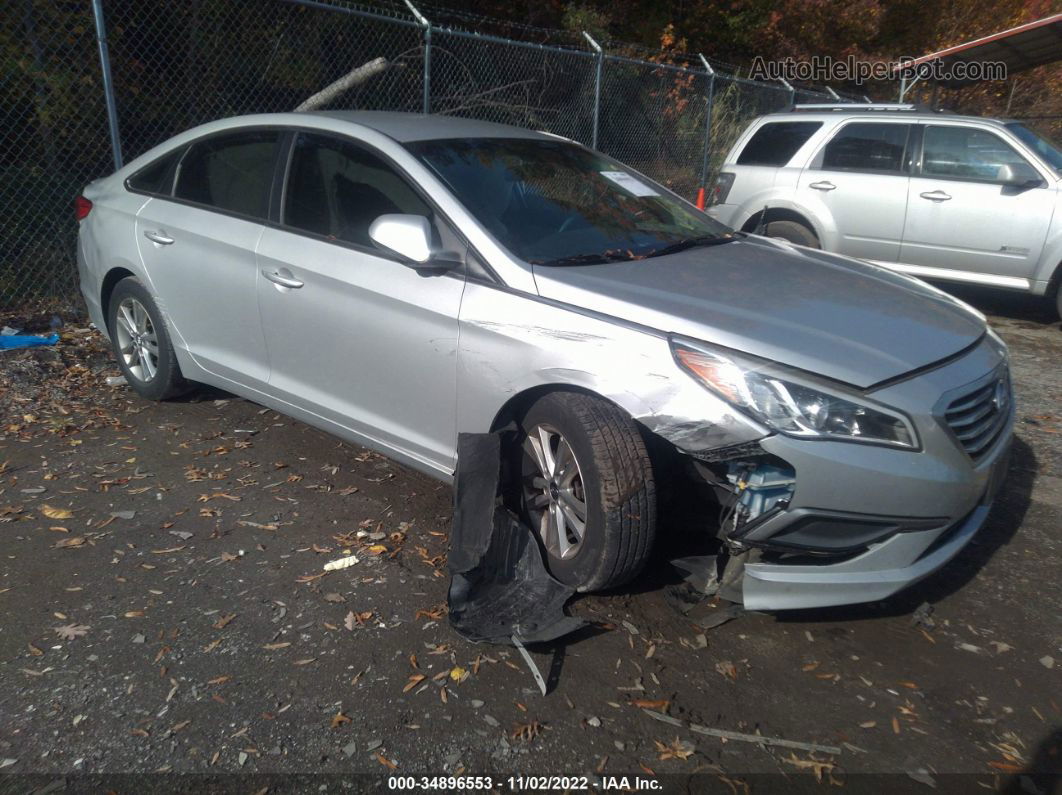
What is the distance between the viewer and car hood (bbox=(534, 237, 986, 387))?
3.07 m

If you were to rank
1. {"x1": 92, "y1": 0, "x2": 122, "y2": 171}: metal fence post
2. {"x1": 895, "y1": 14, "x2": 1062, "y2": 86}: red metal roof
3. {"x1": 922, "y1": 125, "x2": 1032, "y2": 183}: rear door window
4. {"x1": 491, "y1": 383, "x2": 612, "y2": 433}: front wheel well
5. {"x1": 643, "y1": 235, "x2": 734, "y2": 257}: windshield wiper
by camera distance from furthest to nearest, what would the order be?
1. {"x1": 895, "y1": 14, "x2": 1062, "y2": 86}: red metal roof
2. {"x1": 922, "y1": 125, "x2": 1032, "y2": 183}: rear door window
3. {"x1": 92, "y1": 0, "x2": 122, "y2": 171}: metal fence post
4. {"x1": 643, "y1": 235, "x2": 734, "y2": 257}: windshield wiper
5. {"x1": 491, "y1": 383, "x2": 612, "y2": 433}: front wheel well

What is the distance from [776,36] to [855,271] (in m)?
18.8

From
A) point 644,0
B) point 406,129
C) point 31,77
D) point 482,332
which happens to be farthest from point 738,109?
point 482,332

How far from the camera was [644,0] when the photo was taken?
18.1 metres

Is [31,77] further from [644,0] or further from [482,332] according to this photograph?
[644,0]

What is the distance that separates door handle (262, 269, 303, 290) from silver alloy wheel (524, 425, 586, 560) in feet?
4.64

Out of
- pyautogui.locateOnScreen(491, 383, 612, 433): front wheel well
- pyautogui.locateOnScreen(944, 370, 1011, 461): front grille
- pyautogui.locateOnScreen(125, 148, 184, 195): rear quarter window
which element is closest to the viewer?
pyautogui.locateOnScreen(944, 370, 1011, 461): front grille

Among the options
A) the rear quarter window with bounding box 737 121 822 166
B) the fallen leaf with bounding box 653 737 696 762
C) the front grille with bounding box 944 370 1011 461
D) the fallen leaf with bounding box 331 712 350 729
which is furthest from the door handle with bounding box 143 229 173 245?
the rear quarter window with bounding box 737 121 822 166

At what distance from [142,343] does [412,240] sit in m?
2.53

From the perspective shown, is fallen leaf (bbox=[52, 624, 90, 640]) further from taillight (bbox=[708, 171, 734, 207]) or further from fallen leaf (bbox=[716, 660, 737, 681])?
taillight (bbox=[708, 171, 734, 207])

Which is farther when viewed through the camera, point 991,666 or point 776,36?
point 776,36

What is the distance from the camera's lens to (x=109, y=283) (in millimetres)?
5375

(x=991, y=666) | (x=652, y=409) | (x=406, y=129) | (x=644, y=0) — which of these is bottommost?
(x=991, y=666)

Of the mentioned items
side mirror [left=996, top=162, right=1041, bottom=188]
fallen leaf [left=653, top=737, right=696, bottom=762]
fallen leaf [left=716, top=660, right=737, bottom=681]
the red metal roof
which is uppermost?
the red metal roof
